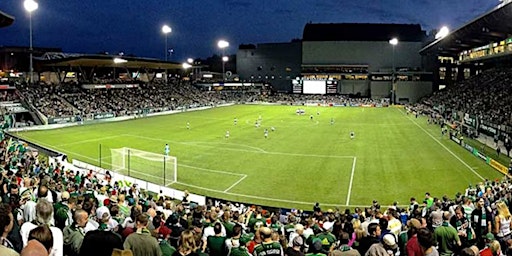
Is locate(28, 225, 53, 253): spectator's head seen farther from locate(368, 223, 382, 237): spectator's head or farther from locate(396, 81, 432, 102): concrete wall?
locate(396, 81, 432, 102): concrete wall

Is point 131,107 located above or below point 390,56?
below

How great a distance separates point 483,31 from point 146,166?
42.1 meters

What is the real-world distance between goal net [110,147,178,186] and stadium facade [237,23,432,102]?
287 ft

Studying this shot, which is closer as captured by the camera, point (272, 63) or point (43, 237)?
point (43, 237)

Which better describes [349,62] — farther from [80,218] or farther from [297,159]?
[80,218]

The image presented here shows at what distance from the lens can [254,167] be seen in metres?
31.6

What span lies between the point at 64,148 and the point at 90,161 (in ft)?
24.1

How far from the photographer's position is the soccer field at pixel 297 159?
2516 centimetres

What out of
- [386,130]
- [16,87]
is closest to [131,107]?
[16,87]

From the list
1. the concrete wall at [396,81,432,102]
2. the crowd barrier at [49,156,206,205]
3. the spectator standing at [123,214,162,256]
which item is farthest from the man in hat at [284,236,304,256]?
the concrete wall at [396,81,432,102]

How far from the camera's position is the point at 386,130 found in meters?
53.4

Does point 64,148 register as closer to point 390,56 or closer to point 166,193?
point 166,193

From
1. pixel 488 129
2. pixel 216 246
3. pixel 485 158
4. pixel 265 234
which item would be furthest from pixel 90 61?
pixel 265 234

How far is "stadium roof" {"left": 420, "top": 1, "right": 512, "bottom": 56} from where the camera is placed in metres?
40.5
